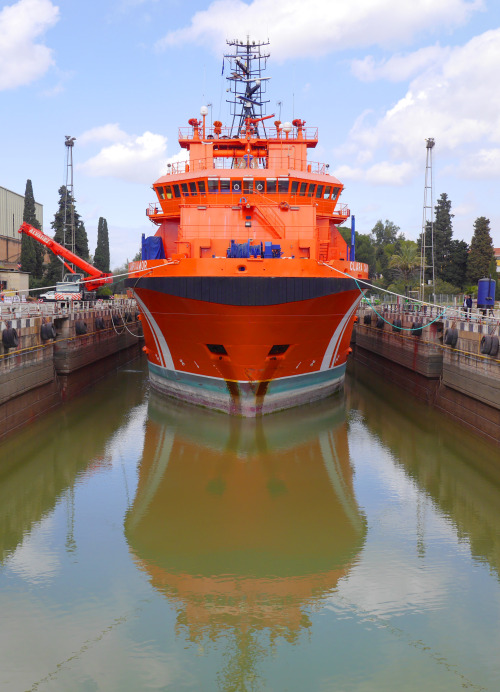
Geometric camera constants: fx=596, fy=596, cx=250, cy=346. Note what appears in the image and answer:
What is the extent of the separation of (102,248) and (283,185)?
181 ft

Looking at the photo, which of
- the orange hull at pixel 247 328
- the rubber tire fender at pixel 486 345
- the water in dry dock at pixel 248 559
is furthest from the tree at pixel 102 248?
the rubber tire fender at pixel 486 345

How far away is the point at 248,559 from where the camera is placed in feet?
32.3

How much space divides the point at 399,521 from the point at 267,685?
5.56m

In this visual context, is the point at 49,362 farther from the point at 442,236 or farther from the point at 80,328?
the point at 442,236

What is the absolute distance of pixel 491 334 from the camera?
15977mm

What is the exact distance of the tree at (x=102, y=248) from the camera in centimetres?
7081

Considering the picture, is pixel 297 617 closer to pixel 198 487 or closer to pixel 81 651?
pixel 81 651

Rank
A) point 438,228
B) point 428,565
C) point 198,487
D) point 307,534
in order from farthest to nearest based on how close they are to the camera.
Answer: point 438,228, point 198,487, point 307,534, point 428,565

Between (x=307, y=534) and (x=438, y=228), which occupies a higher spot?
→ (x=438, y=228)

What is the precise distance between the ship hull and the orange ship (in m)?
0.04

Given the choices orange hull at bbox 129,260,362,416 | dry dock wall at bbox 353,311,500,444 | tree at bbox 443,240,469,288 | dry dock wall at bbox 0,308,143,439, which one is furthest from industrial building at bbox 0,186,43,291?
orange hull at bbox 129,260,362,416

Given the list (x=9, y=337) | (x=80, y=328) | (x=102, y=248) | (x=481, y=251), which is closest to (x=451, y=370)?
(x=9, y=337)

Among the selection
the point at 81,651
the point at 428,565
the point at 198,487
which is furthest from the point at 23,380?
the point at 428,565

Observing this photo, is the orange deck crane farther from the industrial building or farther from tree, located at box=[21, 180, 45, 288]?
the industrial building
